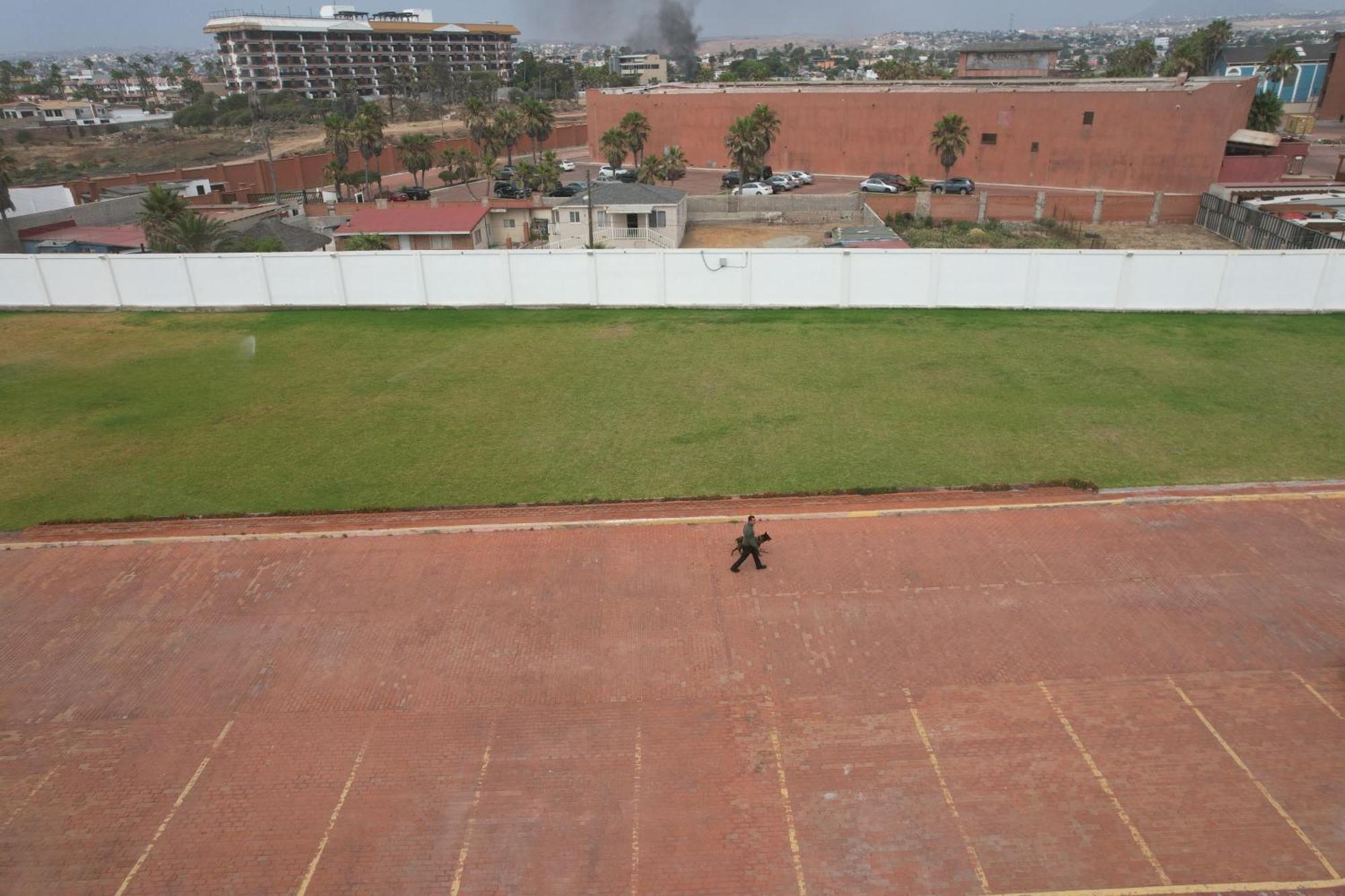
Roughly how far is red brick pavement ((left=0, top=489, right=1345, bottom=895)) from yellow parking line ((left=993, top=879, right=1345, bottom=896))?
6 cm

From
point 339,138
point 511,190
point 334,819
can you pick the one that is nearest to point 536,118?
point 511,190

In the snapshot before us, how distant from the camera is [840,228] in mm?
39344

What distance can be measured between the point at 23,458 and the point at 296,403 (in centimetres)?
562

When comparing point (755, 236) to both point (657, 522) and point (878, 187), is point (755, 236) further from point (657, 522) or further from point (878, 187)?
point (657, 522)

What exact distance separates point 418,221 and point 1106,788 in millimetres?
37420

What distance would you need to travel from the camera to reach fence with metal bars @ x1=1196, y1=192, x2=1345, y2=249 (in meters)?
29.7

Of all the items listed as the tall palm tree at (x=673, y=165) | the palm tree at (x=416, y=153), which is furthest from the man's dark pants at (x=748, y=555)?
the palm tree at (x=416, y=153)

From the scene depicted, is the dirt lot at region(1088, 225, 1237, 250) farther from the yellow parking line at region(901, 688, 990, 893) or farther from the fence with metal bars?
the yellow parking line at region(901, 688, 990, 893)

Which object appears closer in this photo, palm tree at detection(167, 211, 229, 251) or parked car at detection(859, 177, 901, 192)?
palm tree at detection(167, 211, 229, 251)

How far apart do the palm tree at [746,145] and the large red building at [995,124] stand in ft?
37.1

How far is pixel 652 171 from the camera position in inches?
2041

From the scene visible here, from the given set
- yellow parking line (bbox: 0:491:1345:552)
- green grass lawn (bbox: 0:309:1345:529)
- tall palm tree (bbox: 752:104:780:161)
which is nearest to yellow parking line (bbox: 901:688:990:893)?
yellow parking line (bbox: 0:491:1345:552)

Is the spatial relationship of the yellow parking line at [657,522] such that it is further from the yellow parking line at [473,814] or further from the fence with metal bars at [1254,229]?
the fence with metal bars at [1254,229]

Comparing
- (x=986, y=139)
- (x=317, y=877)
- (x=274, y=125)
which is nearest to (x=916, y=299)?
(x=317, y=877)
